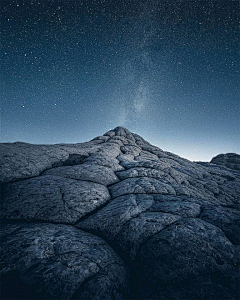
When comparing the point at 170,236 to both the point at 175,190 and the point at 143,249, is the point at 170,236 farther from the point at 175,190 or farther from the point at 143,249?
the point at 175,190

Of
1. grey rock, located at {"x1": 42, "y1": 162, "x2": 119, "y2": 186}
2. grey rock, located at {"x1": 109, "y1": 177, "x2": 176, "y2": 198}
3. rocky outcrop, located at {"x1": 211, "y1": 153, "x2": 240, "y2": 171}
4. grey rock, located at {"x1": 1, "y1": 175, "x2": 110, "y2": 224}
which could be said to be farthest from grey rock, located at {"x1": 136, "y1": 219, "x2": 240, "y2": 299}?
rocky outcrop, located at {"x1": 211, "y1": 153, "x2": 240, "y2": 171}

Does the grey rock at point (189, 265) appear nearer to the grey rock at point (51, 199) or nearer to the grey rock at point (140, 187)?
the grey rock at point (140, 187)

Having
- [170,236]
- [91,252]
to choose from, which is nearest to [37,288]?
[91,252]

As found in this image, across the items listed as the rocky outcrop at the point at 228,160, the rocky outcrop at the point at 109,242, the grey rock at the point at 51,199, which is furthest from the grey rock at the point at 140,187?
the rocky outcrop at the point at 228,160

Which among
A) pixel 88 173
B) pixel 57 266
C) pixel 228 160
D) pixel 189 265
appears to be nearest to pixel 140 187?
pixel 88 173

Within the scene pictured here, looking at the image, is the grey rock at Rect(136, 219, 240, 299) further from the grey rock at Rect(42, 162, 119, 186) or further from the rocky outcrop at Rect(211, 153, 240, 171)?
the rocky outcrop at Rect(211, 153, 240, 171)
